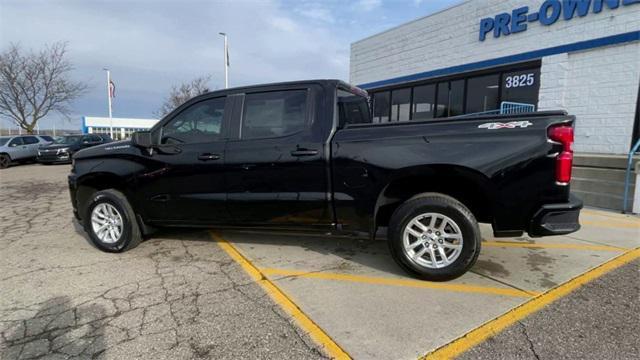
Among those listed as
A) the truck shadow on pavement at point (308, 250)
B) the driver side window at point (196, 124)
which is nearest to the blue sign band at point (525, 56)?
the truck shadow on pavement at point (308, 250)

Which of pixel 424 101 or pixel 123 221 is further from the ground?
pixel 424 101

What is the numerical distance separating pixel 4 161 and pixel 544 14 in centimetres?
2301

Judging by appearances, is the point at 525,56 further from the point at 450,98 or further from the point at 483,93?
the point at 450,98

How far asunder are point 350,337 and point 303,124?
2210 mm

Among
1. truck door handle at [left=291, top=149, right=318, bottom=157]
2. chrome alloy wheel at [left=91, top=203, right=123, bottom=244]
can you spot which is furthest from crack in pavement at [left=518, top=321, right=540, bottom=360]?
chrome alloy wheel at [left=91, top=203, right=123, bottom=244]

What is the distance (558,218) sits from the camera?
126 inches

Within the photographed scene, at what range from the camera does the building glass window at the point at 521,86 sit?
34.8 feet

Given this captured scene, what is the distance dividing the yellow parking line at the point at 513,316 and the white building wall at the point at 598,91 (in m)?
6.65

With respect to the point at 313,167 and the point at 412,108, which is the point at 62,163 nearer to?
the point at 412,108

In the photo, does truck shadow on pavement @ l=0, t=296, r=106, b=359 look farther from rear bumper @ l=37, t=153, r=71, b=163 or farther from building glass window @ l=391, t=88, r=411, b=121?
rear bumper @ l=37, t=153, r=71, b=163

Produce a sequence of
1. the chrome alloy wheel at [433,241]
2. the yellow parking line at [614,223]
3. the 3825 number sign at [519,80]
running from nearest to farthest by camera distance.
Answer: the chrome alloy wheel at [433,241], the yellow parking line at [614,223], the 3825 number sign at [519,80]

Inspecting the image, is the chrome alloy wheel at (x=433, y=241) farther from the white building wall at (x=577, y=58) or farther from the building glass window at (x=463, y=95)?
the white building wall at (x=577, y=58)

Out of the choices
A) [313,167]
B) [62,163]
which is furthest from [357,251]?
[62,163]

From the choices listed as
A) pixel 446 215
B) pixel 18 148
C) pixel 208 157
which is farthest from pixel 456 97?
pixel 18 148
